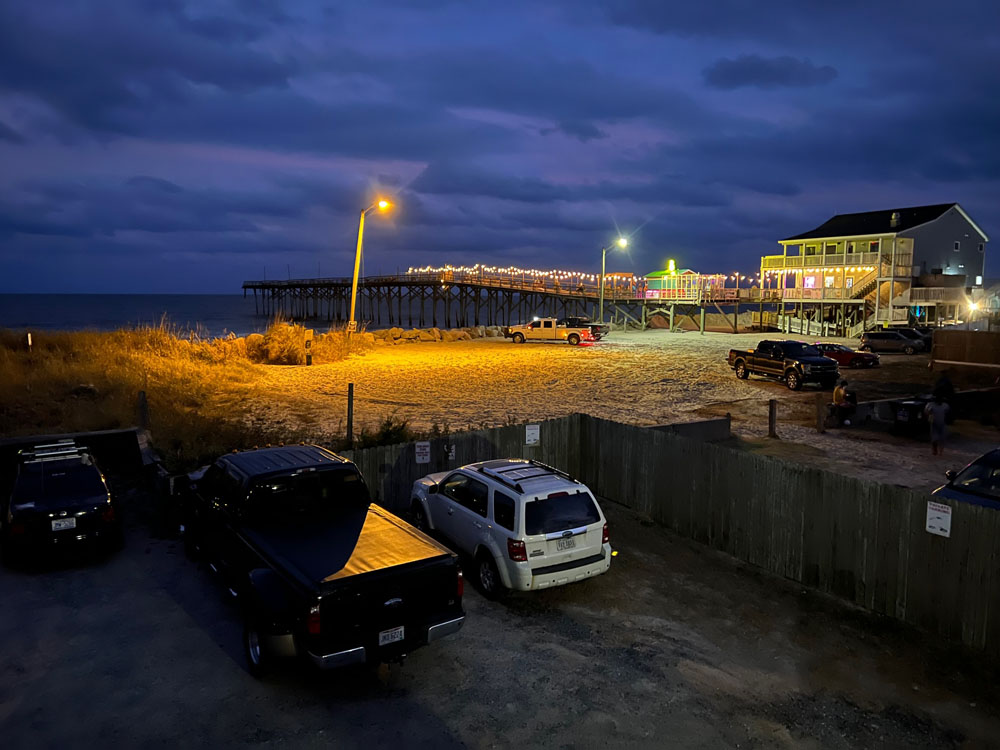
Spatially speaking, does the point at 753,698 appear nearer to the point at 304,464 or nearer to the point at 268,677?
the point at 268,677

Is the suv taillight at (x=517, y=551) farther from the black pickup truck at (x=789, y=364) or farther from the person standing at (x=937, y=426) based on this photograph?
the black pickup truck at (x=789, y=364)

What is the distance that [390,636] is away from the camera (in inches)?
255

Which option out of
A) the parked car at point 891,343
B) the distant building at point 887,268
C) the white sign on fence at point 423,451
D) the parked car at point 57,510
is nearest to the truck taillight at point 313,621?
the parked car at point 57,510

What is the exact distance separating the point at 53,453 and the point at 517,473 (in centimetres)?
727

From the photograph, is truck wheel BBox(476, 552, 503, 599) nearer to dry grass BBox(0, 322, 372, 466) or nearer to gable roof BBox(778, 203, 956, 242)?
dry grass BBox(0, 322, 372, 466)

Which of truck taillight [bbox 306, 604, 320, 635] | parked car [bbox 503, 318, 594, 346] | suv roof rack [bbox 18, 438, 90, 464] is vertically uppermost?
parked car [bbox 503, 318, 594, 346]

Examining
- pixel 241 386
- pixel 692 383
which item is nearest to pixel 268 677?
pixel 241 386

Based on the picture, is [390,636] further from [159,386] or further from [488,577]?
[159,386]

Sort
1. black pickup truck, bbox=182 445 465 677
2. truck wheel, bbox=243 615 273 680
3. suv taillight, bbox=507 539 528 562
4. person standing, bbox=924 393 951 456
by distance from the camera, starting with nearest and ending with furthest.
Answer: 1. black pickup truck, bbox=182 445 465 677
2. truck wheel, bbox=243 615 273 680
3. suv taillight, bbox=507 539 528 562
4. person standing, bbox=924 393 951 456

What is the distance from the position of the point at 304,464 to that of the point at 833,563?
23.3ft

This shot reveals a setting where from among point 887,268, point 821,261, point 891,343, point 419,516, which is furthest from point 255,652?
point 821,261

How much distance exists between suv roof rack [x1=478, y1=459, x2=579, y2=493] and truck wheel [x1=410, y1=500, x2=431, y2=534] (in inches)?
58.9

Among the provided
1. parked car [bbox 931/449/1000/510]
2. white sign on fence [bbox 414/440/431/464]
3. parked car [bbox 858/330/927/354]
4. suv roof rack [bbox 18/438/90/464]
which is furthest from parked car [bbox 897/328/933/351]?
suv roof rack [bbox 18/438/90/464]

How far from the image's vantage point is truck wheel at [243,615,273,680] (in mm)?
6594
